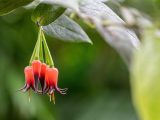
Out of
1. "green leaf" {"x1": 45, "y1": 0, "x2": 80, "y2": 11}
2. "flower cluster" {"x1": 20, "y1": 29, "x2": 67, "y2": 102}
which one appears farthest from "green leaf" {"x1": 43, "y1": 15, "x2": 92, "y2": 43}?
"green leaf" {"x1": 45, "y1": 0, "x2": 80, "y2": 11}

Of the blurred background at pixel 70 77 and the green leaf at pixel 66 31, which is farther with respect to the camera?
the blurred background at pixel 70 77

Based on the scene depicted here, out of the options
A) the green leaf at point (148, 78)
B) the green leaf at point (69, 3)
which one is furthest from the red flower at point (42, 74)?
the green leaf at point (148, 78)

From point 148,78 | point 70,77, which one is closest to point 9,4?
point 148,78

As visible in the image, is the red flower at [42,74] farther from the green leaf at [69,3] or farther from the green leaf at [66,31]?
the green leaf at [69,3]

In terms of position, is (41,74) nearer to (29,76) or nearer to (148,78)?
(29,76)

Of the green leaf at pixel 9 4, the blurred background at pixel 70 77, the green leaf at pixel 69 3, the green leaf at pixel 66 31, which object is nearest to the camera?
the green leaf at pixel 69 3
